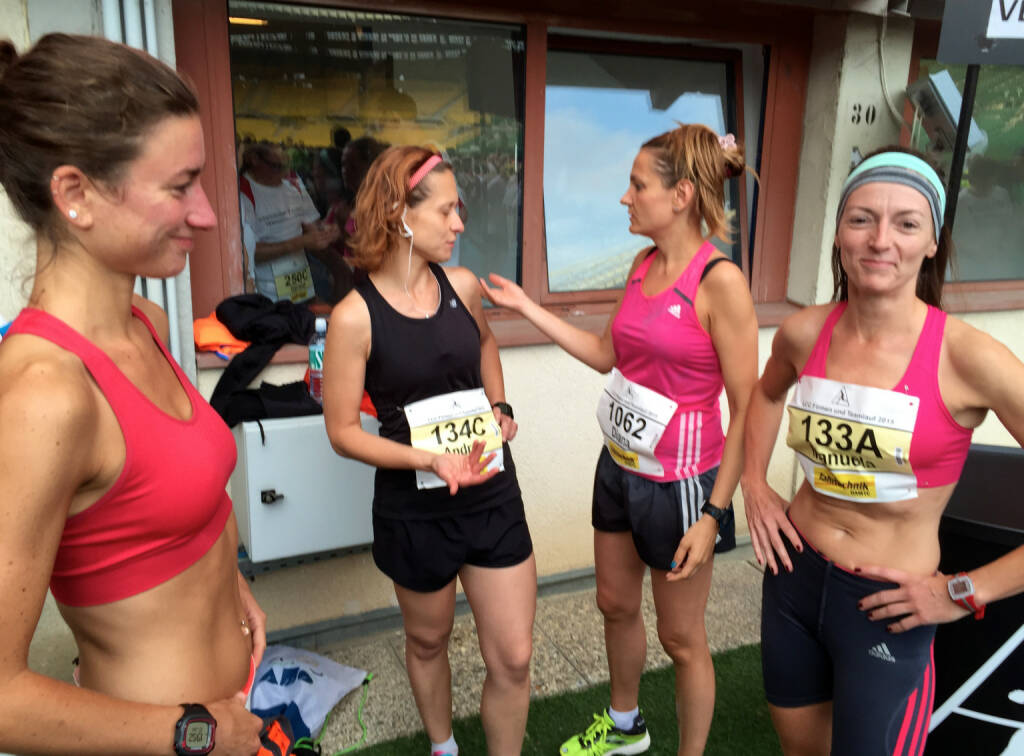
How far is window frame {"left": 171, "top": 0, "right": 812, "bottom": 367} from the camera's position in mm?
3125

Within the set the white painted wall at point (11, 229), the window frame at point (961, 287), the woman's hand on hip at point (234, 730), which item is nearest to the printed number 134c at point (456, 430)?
the woman's hand on hip at point (234, 730)

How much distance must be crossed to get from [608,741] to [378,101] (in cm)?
291

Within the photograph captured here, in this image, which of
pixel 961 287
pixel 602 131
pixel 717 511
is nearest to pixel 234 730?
pixel 717 511

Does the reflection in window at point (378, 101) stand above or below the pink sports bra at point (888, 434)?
above

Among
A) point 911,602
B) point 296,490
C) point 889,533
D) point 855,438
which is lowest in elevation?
point 296,490

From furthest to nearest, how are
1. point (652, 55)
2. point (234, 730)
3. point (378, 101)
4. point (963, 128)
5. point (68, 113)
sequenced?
point (652, 55)
point (378, 101)
point (963, 128)
point (234, 730)
point (68, 113)

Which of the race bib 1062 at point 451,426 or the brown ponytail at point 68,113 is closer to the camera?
the brown ponytail at point 68,113

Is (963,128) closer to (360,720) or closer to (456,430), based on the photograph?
(456,430)

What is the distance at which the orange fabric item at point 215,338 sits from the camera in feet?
10.1

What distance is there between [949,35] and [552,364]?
2.04 m

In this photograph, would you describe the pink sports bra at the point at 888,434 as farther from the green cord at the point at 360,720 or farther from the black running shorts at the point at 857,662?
the green cord at the point at 360,720

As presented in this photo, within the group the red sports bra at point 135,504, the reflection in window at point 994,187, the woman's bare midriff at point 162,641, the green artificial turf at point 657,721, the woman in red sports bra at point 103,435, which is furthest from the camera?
the reflection in window at point 994,187

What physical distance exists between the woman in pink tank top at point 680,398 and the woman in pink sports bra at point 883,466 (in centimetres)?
32

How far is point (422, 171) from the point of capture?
221 cm
